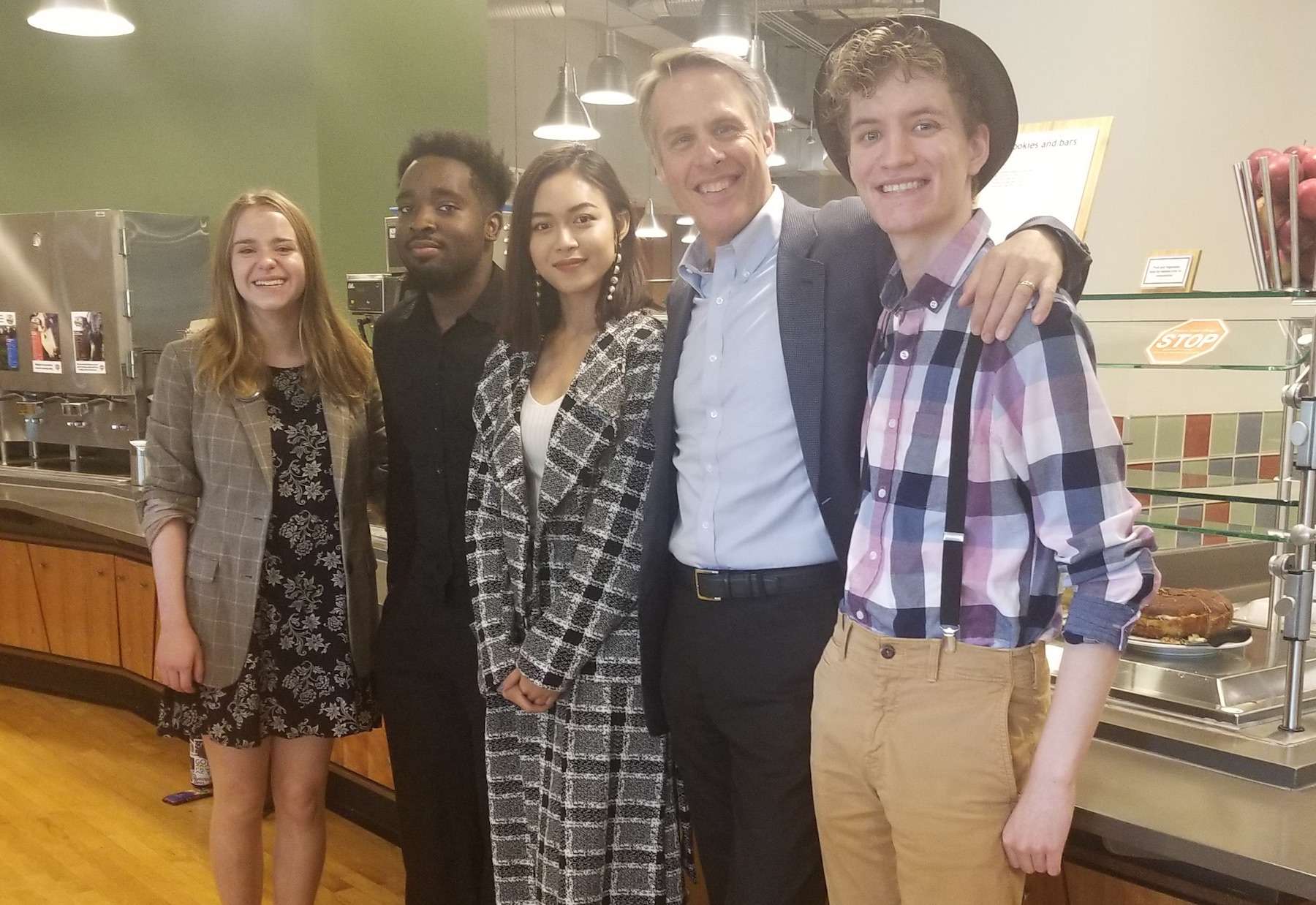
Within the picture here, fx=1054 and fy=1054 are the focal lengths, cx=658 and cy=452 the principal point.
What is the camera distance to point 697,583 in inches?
63.7

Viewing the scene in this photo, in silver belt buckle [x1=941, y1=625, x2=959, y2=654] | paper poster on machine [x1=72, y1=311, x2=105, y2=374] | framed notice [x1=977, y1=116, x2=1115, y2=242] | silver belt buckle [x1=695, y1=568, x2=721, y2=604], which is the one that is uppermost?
framed notice [x1=977, y1=116, x2=1115, y2=242]

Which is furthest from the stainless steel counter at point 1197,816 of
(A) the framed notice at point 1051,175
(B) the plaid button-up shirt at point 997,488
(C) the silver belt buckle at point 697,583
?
(A) the framed notice at point 1051,175

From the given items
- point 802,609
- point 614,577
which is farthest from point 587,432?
point 802,609

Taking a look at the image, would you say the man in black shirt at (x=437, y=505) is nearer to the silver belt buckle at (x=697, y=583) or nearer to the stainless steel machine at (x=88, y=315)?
the silver belt buckle at (x=697, y=583)

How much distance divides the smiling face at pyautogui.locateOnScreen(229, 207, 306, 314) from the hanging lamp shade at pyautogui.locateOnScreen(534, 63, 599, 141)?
3252mm

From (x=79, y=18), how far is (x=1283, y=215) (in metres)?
3.63

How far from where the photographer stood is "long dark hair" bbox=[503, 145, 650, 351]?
1.88 metres

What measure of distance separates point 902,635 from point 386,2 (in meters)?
4.36

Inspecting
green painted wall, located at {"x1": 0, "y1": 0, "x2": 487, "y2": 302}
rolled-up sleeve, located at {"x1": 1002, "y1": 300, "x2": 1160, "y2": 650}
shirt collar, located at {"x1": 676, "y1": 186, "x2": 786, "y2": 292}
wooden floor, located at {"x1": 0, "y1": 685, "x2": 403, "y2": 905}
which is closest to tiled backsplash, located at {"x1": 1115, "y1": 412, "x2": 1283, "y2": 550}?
rolled-up sleeve, located at {"x1": 1002, "y1": 300, "x2": 1160, "y2": 650}

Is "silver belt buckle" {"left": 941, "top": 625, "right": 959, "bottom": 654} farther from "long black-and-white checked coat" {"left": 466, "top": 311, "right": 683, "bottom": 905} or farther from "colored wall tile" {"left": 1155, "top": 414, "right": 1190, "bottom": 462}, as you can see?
"colored wall tile" {"left": 1155, "top": 414, "right": 1190, "bottom": 462}

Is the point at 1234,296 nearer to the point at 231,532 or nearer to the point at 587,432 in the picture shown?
the point at 587,432

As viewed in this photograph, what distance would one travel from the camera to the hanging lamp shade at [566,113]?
5.18 meters

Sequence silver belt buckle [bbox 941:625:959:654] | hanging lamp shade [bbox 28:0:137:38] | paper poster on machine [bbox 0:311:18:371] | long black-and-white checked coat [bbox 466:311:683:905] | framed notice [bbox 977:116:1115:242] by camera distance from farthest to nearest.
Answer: paper poster on machine [bbox 0:311:18:371] < hanging lamp shade [bbox 28:0:137:38] < long black-and-white checked coat [bbox 466:311:683:905] < framed notice [bbox 977:116:1115:242] < silver belt buckle [bbox 941:625:959:654]

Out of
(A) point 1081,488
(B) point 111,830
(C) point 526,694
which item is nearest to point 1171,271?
(A) point 1081,488
